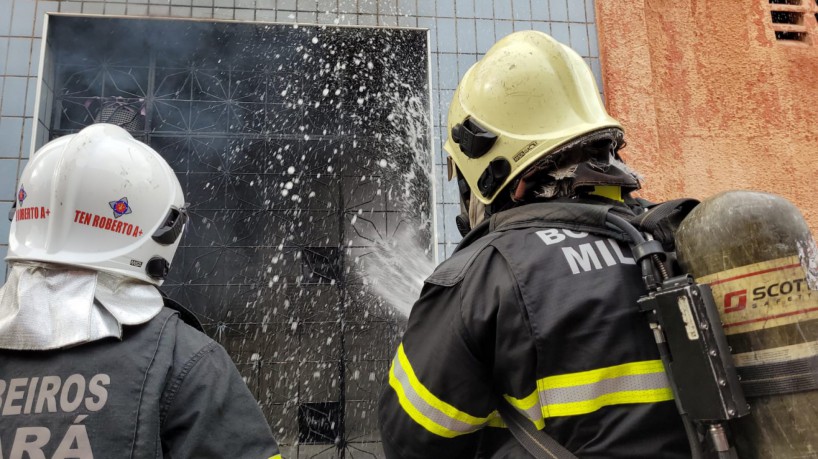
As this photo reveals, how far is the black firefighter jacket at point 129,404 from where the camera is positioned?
1.41m

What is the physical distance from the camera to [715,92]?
19.6 ft

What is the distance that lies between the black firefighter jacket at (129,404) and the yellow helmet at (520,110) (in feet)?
3.05

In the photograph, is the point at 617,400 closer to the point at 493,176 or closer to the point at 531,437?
the point at 531,437

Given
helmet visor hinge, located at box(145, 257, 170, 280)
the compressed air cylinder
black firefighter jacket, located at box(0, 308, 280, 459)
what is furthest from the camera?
helmet visor hinge, located at box(145, 257, 170, 280)

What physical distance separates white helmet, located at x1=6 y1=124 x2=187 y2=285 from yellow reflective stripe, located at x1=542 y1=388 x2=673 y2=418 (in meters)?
1.22

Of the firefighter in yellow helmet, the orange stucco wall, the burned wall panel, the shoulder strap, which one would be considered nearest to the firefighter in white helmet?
the firefighter in yellow helmet

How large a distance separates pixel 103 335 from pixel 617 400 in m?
1.23

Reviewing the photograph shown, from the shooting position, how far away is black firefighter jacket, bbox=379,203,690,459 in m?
1.29

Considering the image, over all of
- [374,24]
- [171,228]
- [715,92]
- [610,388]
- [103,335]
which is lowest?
[610,388]

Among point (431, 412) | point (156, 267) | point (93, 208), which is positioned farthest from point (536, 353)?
point (93, 208)

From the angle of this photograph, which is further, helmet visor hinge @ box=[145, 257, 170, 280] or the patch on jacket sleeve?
helmet visor hinge @ box=[145, 257, 170, 280]

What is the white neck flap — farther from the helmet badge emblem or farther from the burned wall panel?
the burned wall panel

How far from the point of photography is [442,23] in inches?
221

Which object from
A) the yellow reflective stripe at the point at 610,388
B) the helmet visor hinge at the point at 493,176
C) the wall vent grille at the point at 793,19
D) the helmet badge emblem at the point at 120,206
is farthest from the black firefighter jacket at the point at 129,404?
the wall vent grille at the point at 793,19
